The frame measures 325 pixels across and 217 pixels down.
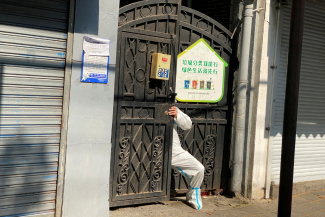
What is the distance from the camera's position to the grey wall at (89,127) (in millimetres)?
4500

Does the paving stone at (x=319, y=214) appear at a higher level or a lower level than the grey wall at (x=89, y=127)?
lower

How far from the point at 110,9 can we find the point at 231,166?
10.6 feet

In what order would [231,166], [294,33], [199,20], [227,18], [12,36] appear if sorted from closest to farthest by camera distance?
[294,33] < [12,36] < [199,20] < [231,166] < [227,18]

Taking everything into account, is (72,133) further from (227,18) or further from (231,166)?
(227,18)

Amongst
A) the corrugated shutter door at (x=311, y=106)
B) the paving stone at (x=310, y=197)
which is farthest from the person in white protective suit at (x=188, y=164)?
the paving stone at (x=310, y=197)

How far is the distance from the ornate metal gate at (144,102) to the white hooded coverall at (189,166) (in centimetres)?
14

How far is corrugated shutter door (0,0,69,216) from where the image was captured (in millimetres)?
4094

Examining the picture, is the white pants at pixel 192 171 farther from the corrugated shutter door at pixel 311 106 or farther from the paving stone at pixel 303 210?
the corrugated shutter door at pixel 311 106

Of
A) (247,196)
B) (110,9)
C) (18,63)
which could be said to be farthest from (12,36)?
(247,196)

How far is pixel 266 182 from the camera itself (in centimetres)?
646

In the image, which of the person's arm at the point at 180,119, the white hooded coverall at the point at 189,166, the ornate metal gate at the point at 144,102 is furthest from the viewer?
the white hooded coverall at the point at 189,166

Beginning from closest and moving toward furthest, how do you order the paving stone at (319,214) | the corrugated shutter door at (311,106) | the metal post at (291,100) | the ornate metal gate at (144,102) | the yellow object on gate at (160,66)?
the metal post at (291,100)
the ornate metal gate at (144,102)
the yellow object on gate at (160,66)
the paving stone at (319,214)
the corrugated shutter door at (311,106)

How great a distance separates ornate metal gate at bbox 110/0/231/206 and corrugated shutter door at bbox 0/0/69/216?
2.82ft

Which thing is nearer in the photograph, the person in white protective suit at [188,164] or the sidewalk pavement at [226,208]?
the sidewalk pavement at [226,208]
